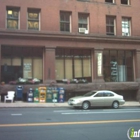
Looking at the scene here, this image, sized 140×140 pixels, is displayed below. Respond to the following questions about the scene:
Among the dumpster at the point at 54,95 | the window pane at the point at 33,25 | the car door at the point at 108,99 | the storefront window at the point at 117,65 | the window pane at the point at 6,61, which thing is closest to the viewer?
the car door at the point at 108,99

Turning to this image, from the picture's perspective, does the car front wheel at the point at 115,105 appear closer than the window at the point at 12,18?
Yes

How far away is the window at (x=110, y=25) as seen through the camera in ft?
90.3

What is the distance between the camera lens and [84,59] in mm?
26453

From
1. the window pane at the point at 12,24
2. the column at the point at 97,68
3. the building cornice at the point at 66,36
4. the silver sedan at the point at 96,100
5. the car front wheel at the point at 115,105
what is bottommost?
the car front wheel at the point at 115,105

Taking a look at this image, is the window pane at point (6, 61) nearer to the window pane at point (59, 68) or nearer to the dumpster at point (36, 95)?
the dumpster at point (36, 95)

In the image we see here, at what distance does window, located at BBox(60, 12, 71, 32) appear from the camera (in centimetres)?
2558

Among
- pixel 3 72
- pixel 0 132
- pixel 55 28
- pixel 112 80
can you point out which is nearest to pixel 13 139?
pixel 0 132

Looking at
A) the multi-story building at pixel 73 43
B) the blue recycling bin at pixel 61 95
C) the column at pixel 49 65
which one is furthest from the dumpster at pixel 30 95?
the blue recycling bin at pixel 61 95

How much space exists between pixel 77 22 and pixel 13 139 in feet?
66.1

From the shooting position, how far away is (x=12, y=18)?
2394cm

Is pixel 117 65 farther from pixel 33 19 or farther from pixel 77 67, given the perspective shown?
pixel 33 19

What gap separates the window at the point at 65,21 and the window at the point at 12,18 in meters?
4.72

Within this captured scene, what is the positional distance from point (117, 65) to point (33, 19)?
11.0m

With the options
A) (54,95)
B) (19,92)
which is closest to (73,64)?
(54,95)
